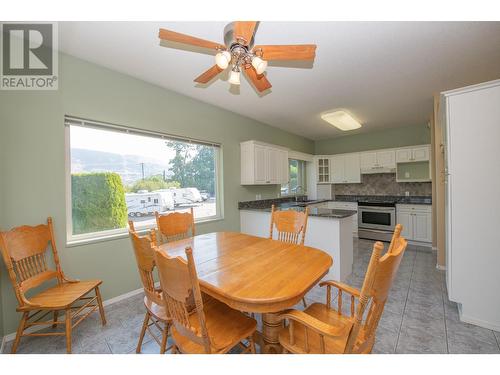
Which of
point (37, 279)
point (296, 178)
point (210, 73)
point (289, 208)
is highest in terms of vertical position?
point (210, 73)

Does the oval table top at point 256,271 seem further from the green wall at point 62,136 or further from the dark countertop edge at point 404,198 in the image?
the dark countertop edge at point 404,198

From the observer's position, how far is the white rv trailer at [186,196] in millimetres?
3012

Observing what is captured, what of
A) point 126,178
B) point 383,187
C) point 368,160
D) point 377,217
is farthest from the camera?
point 383,187

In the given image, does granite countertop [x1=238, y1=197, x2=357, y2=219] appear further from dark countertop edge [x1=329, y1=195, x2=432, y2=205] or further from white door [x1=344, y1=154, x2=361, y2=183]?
dark countertop edge [x1=329, y1=195, x2=432, y2=205]

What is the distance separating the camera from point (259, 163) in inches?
146

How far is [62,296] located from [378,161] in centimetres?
575

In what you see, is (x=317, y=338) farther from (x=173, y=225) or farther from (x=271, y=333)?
(x=173, y=225)

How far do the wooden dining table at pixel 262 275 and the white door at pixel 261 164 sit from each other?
1939 millimetres

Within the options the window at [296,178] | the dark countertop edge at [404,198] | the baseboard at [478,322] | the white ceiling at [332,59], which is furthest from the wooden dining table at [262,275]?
the dark countertop edge at [404,198]

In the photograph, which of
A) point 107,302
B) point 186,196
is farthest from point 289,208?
point 107,302

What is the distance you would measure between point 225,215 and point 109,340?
2067 millimetres
